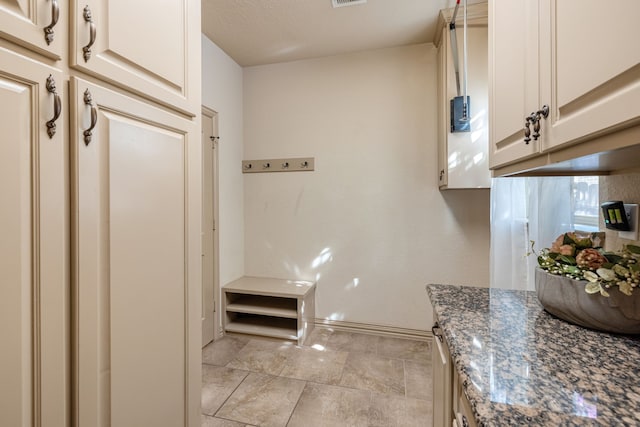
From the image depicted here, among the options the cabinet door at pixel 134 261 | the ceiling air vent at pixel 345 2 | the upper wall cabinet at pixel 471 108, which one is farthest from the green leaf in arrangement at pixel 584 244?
the ceiling air vent at pixel 345 2

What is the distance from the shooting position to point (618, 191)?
3.59 feet

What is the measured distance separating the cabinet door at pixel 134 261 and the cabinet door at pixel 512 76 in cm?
118

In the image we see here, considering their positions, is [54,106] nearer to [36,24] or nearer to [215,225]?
[36,24]

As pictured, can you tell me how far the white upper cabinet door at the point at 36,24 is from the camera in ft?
1.94

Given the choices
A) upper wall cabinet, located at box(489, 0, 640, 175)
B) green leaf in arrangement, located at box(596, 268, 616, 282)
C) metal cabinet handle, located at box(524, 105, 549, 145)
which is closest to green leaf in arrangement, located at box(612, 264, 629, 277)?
green leaf in arrangement, located at box(596, 268, 616, 282)

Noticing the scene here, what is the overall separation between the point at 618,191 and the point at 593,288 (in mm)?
573

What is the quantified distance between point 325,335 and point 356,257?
807mm

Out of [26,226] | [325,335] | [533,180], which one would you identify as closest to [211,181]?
[325,335]

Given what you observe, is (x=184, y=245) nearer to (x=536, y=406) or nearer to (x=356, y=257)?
(x=536, y=406)

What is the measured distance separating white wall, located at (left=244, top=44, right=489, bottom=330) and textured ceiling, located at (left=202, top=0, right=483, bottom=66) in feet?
0.51

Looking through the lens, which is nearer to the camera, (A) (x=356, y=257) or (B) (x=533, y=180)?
(B) (x=533, y=180)

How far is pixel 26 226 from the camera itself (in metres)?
0.64

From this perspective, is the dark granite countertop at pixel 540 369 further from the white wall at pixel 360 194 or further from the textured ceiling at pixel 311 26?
the textured ceiling at pixel 311 26

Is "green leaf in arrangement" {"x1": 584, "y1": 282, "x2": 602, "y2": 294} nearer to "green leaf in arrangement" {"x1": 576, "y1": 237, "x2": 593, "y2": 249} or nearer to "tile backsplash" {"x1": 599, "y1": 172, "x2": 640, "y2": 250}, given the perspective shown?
"green leaf in arrangement" {"x1": 576, "y1": 237, "x2": 593, "y2": 249}
